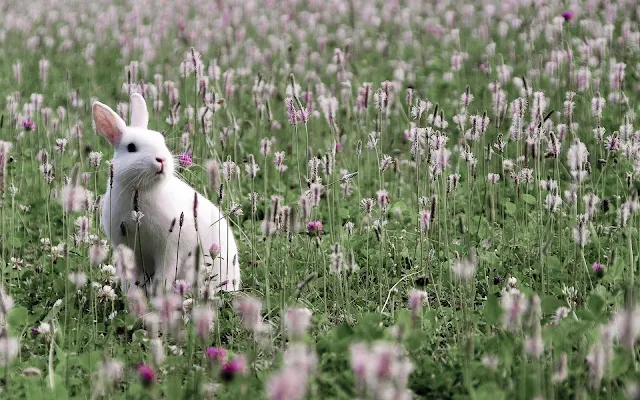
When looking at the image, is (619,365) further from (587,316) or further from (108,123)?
(108,123)

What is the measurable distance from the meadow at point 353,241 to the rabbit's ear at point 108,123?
0.24 m

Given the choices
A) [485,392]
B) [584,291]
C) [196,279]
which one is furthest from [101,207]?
[485,392]

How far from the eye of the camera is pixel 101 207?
4.83 metres

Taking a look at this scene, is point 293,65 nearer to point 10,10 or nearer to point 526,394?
point 10,10

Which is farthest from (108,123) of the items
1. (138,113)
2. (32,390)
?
(32,390)

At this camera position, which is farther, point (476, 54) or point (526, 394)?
point (476, 54)

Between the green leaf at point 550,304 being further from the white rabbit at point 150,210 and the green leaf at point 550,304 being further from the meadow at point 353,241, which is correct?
the white rabbit at point 150,210

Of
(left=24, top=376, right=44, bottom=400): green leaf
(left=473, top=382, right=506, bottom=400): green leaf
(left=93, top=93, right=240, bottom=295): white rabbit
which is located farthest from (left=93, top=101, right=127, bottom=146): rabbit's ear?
(left=473, top=382, right=506, bottom=400): green leaf

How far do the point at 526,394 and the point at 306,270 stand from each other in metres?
1.83

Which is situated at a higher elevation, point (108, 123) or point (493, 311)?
point (108, 123)

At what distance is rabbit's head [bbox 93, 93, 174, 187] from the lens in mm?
4125

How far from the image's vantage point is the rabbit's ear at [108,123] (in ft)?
14.3

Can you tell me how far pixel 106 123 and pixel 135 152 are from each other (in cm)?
27

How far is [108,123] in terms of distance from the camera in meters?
4.36
